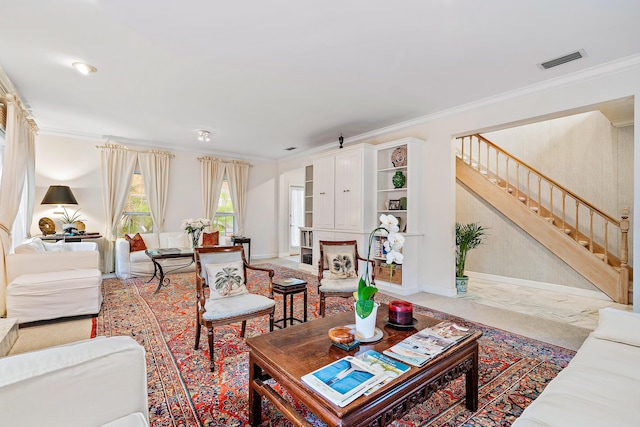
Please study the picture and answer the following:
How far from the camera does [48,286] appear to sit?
3227 millimetres

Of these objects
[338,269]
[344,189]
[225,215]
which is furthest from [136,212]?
[338,269]

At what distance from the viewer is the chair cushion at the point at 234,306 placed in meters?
2.35

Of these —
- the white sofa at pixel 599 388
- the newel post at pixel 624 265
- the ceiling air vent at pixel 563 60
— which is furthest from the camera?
the newel post at pixel 624 265

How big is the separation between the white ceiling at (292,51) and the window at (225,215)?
293cm

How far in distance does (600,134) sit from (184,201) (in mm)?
7564

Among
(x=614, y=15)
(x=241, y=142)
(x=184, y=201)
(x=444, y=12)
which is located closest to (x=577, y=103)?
(x=614, y=15)

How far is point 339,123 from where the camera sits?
499 cm

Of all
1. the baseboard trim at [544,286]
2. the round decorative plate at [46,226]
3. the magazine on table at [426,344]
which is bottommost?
the baseboard trim at [544,286]

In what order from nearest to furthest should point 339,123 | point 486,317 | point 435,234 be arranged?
1. point 486,317
2. point 435,234
3. point 339,123

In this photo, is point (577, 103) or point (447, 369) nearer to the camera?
point (447, 369)

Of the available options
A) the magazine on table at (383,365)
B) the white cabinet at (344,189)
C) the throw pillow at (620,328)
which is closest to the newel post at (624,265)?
the throw pillow at (620,328)

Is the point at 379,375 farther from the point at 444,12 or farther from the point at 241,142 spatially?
the point at 241,142

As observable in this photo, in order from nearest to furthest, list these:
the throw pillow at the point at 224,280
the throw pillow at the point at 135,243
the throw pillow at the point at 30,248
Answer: the throw pillow at the point at 224,280
the throw pillow at the point at 30,248
the throw pillow at the point at 135,243

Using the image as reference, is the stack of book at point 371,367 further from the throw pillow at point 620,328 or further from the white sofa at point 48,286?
the white sofa at point 48,286
